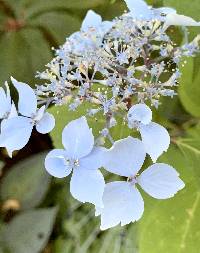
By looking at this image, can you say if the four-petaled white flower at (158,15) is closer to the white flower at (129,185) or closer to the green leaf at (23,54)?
the white flower at (129,185)

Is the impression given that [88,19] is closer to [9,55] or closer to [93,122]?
[93,122]

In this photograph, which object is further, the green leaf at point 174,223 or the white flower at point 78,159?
the green leaf at point 174,223

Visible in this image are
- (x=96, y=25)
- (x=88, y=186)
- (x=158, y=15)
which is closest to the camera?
(x=88, y=186)

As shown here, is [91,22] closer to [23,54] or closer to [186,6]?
[186,6]

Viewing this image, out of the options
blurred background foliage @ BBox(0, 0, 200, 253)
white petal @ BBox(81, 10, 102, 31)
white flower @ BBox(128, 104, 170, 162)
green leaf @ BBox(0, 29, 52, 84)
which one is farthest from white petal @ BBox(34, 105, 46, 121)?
green leaf @ BBox(0, 29, 52, 84)

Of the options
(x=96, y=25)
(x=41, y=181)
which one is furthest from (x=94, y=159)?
(x=41, y=181)

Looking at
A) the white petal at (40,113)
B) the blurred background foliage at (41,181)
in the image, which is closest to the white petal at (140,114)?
the white petal at (40,113)
